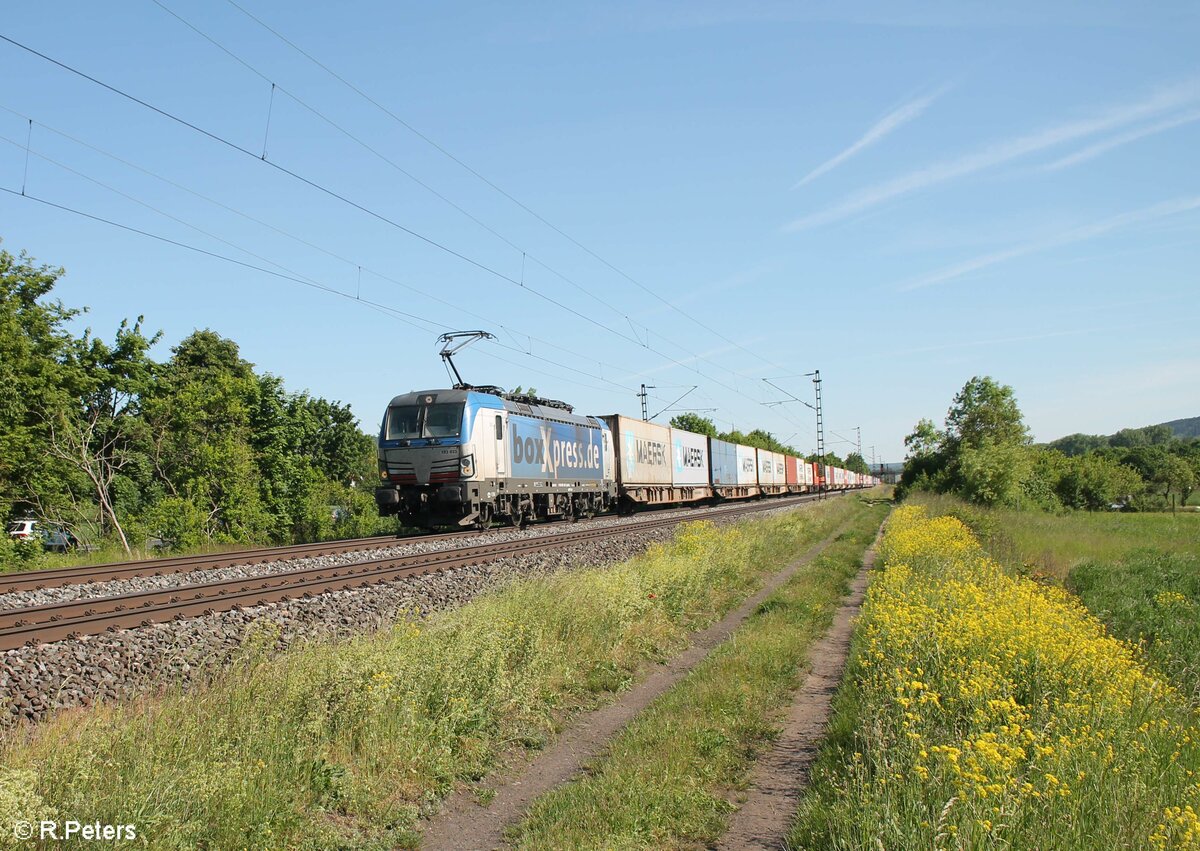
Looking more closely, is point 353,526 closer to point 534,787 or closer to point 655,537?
point 655,537

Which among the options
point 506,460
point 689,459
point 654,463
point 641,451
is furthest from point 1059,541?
point 689,459

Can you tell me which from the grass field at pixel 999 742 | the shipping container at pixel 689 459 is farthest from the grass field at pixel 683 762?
the shipping container at pixel 689 459

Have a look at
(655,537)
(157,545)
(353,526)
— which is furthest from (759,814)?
(353,526)

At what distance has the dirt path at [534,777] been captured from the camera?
557 cm

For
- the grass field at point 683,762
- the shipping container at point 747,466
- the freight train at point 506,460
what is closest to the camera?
the grass field at point 683,762

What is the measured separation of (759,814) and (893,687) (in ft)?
5.44

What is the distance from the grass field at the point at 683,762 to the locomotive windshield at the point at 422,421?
489 inches

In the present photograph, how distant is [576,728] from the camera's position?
26.0 feet

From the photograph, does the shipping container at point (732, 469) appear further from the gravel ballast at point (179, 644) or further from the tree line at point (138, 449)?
the gravel ballast at point (179, 644)

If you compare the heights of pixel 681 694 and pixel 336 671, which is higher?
pixel 336 671

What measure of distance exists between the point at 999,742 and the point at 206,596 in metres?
10.5

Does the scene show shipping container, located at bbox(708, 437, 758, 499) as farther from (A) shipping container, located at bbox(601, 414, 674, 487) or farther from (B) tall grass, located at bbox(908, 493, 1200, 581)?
(B) tall grass, located at bbox(908, 493, 1200, 581)

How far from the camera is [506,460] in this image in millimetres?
24250

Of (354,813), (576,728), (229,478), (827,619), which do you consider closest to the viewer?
(354,813)
